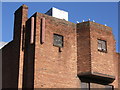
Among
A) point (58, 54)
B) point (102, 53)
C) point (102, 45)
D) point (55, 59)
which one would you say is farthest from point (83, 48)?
point (55, 59)

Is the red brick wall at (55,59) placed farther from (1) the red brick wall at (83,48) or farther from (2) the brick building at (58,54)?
(1) the red brick wall at (83,48)

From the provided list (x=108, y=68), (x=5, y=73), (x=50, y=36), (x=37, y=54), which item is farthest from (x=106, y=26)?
(x=5, y=73)

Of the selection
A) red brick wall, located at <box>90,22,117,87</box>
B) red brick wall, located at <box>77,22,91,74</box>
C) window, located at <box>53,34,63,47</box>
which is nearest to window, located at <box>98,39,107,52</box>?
red brick wall, located at <box>90,22,117,87</box>

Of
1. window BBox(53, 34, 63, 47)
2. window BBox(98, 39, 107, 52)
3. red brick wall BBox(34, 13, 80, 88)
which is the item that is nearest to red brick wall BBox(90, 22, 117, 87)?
window BBox(98, 39, 107, 52)

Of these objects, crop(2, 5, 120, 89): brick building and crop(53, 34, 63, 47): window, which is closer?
crop(2, 5, 120, 89): brick building

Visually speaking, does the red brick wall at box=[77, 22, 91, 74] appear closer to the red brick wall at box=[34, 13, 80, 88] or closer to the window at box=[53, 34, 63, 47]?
the red brick wall at box=[34, 13, 80, 88]

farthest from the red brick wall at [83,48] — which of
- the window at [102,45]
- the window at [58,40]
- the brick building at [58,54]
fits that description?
the window at [58,40]

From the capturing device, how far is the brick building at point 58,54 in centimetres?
2497

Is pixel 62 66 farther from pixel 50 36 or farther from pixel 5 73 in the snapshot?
pixel 5 73

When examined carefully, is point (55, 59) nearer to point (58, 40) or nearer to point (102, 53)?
point (58, 40)

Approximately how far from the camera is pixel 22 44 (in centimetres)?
2652

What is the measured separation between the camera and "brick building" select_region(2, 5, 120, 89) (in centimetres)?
2497

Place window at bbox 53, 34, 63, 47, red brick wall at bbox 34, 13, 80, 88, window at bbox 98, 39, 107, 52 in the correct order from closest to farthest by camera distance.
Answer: red brick wall at bbox 34, 13, 80, 88, window at bbox 53, 34, 63, 47, window at bbox 98, 39, 107, 52

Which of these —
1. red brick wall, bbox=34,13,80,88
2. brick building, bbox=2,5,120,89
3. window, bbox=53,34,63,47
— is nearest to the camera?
red brick wall, bbox=34,13,80,88
